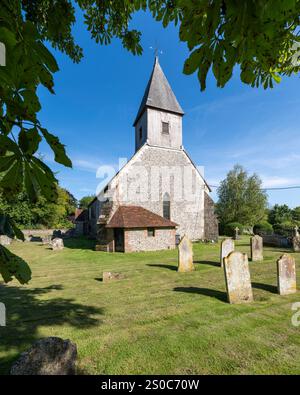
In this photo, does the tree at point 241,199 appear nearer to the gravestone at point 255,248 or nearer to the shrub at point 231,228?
the shrub at point 231,228

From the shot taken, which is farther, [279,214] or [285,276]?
[279,214]

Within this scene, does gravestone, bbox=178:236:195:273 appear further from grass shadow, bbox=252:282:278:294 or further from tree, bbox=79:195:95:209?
tree, bbox=79:195:95:209

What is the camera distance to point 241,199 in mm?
38594

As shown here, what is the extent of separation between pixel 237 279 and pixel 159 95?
68.9ft

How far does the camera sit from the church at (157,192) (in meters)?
16.5

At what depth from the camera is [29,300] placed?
247 inches

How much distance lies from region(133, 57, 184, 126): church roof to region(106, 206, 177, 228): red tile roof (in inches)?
426

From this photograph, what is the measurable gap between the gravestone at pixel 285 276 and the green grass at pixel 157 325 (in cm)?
23

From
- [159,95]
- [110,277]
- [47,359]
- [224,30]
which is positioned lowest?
[110,277]

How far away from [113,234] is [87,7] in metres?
14.3

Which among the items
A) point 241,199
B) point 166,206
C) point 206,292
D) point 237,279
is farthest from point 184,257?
point 241,199

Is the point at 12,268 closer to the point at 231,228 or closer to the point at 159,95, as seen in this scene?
the point at 159,95

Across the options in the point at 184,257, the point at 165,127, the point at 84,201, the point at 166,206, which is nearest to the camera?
the point at 184,257

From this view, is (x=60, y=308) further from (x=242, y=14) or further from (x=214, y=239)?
(x=214, y=239)
